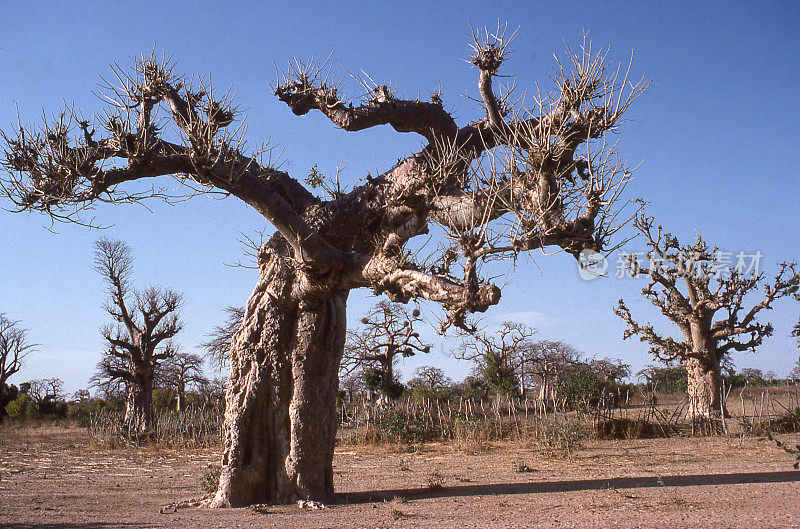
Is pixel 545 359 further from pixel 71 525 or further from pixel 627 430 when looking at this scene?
pixel 71 525

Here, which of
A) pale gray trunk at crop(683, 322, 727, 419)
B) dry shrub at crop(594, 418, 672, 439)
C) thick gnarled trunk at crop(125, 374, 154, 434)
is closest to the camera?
dry shrub at crop(594, 418, 672, 439)

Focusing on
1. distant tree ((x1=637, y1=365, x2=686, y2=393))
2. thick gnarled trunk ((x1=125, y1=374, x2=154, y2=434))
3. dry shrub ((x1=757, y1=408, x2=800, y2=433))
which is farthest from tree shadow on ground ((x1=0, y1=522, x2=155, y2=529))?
distant tree ((x1=637, y1=365, x2=686, y2=393))

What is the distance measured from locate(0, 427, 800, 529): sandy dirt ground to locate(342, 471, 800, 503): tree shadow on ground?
15 mm

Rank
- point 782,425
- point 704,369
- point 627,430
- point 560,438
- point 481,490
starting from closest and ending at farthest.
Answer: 1. point 481,490
2. point 560,438
3. point 627,430
4. point 782,425
5. point 704,369

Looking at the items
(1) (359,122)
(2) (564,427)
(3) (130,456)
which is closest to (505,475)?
(2) (564,427)

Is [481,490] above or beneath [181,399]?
beneath

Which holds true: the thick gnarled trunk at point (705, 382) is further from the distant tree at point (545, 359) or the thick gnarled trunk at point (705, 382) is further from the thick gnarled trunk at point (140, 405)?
the thick gnarled trunk at point (140, 405)

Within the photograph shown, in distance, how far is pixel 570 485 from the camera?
723 centimetres

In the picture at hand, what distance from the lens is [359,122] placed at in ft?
23.9

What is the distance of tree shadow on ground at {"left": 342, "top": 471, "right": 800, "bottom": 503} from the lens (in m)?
6.90

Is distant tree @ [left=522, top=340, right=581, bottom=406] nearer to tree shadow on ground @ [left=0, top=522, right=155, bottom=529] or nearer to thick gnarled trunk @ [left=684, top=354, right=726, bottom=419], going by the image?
thick gnarled trunk @ [left=684, top=354, right=726, bottom=419]

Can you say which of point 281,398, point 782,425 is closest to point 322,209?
point 281,398

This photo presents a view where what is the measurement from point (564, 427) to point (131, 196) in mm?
8408

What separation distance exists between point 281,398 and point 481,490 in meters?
2.65
